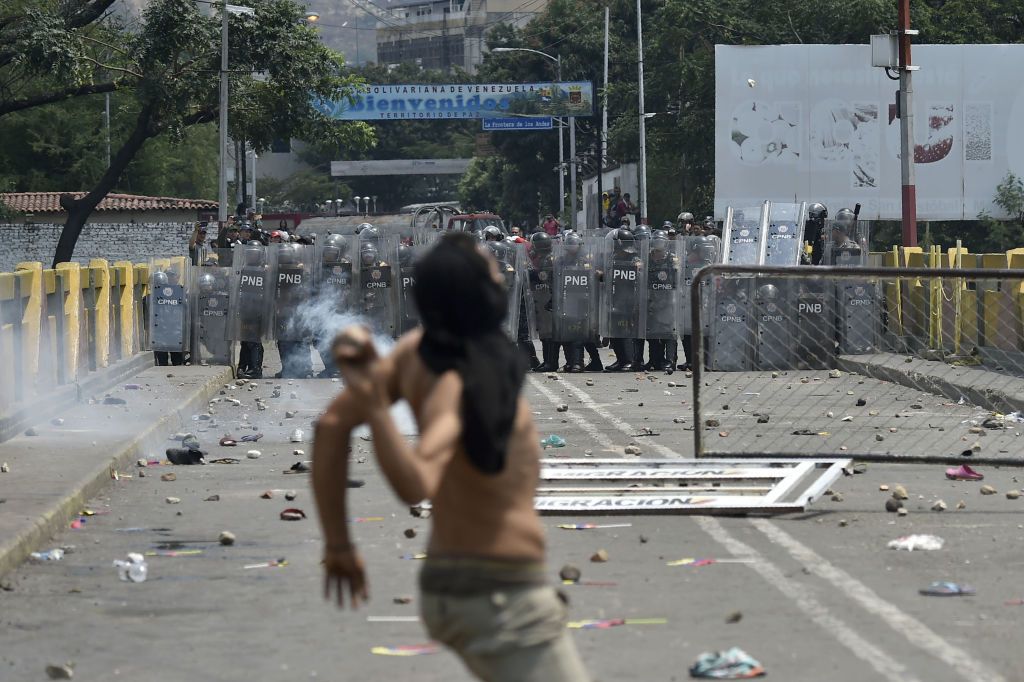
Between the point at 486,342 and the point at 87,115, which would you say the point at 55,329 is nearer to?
the point at 486,342

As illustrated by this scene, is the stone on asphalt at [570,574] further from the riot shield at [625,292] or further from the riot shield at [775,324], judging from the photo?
the riot shield at [625,292]

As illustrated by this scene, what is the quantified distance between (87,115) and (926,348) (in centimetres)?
5472

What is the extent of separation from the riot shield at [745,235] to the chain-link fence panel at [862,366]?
12.6 ft

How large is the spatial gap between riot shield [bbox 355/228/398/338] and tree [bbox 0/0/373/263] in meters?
17.1

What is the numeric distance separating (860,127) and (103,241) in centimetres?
2791

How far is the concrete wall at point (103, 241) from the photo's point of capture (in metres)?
55.8

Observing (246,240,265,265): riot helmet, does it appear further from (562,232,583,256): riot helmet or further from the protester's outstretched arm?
the protester's outstretched arm

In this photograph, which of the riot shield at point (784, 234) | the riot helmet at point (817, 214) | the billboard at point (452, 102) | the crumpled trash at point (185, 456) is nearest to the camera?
the crumpled trash at point (185, 456)

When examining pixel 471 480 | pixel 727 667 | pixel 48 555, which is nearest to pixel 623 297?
pixel 48 555

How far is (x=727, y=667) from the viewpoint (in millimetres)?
5891

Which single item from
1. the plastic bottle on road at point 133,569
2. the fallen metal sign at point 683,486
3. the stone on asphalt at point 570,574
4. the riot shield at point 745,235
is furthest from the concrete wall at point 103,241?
the stone on asphalt at point 570,574

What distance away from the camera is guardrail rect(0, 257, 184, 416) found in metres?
14.2

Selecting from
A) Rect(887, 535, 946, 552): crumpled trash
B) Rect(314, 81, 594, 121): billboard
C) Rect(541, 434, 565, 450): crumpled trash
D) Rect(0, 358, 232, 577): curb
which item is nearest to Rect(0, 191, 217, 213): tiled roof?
Rect(314, 81, 594, 121): billboard

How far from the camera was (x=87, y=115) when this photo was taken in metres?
68.0
